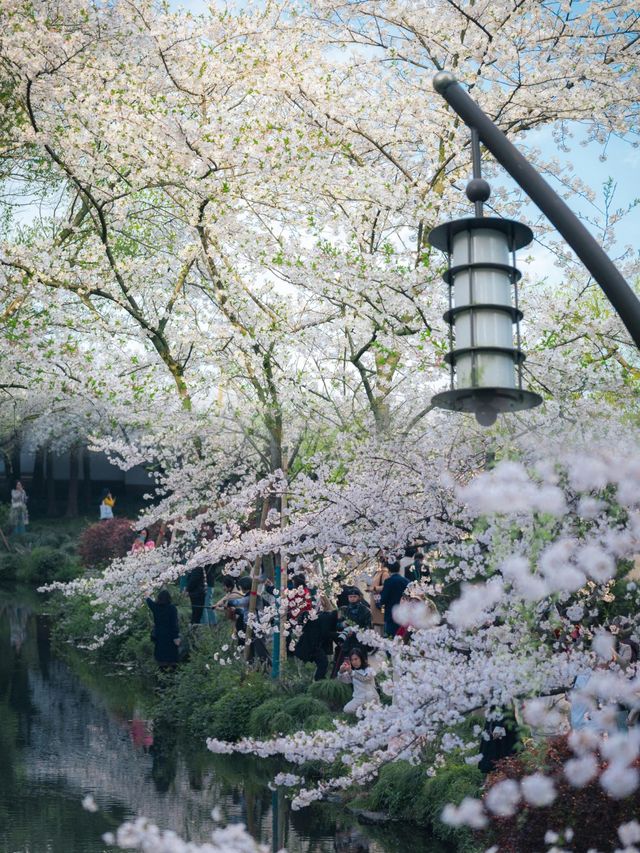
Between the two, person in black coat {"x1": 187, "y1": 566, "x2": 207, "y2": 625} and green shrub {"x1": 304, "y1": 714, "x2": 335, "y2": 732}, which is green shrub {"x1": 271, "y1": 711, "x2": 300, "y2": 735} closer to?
green shrub {"x1": 304, "y1": 714, "x2": 335, "y2": 732}

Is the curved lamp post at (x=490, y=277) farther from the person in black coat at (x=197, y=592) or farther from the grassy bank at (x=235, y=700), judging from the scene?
the person in black coat at (x=197, y=592)

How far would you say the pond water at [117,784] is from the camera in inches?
368

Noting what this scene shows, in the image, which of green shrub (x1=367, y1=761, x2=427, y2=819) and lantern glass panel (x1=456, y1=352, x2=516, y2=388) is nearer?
lantern glass panel (x1=456, y1=352, x2=516, y2=388)

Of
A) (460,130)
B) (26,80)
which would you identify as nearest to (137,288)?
(26,80)

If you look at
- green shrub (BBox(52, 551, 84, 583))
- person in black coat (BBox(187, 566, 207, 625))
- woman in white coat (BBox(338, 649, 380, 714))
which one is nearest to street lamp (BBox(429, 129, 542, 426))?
woman in white coat (BBox(338, 649, 380, 714))

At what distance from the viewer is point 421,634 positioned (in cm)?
796

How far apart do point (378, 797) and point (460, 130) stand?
788 cm

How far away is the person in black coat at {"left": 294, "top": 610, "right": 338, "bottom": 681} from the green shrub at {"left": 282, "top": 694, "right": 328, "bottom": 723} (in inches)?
49.6

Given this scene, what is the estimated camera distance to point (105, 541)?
91.8 feet

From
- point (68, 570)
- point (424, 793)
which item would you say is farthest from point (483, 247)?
point (68, 570)

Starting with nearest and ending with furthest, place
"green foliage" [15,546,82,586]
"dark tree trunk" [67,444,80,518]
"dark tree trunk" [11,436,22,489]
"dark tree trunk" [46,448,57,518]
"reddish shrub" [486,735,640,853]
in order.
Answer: "reddish shrub" [486,735,640,853] → "green foliage" [15,546,82,586] → "dark tree trunk" [11,436,22,489] → "dark tree trunk" [67,444,80,518] → "dark tree trunk" [46,448,57,518]

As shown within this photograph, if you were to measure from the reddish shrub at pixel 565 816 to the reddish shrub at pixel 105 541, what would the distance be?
21.2 m

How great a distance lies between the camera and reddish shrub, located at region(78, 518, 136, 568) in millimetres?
27516

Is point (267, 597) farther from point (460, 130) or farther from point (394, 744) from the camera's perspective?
point (460, 130)
